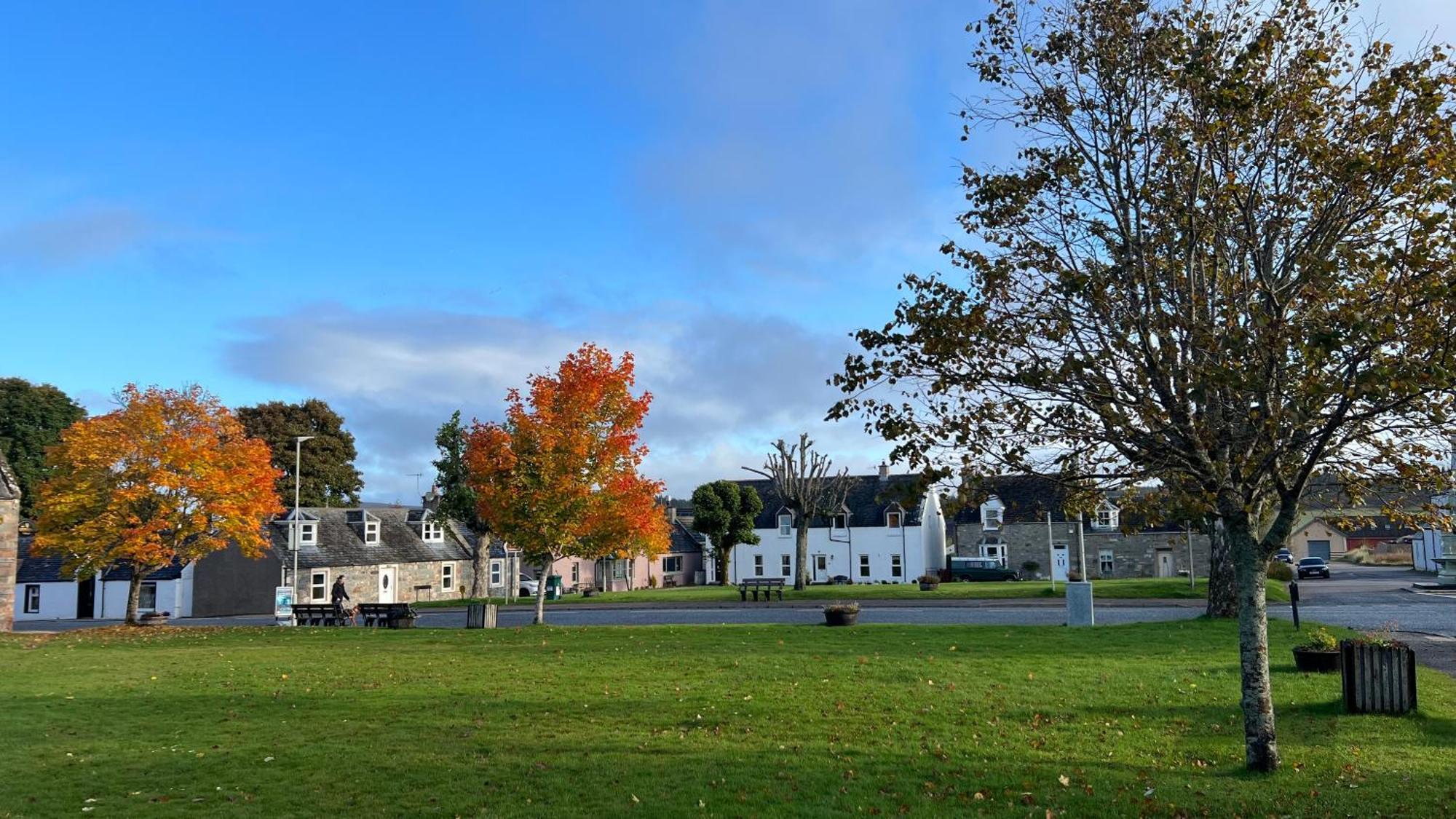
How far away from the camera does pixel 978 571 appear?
65.0m

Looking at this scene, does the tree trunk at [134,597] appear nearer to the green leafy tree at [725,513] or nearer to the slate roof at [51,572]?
the slate roof at [51,572]

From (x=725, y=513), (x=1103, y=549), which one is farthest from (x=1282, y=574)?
(x=725, y=513)

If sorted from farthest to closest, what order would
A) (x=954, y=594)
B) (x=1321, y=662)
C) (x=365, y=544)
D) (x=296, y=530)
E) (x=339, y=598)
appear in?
(x=365, y=544) < (x=954, y=594) < (x=296, y=530) < (x=339, y=598) < (x=1321, y=662)

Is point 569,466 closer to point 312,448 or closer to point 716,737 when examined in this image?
point 716,737

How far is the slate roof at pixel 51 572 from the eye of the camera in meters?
51.5

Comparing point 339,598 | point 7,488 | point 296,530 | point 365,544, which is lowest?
point 339,598

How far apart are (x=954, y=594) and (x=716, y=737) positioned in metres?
37.0

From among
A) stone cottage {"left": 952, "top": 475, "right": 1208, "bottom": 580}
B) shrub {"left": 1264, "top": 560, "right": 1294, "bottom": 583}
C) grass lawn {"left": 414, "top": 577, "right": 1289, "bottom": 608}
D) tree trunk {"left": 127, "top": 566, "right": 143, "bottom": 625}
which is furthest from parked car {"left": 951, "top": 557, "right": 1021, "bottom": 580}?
tree trunk {"left": 127, "top": 566, "right": 143, "bottom": 625}

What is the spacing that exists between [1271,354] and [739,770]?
6872 millimetres

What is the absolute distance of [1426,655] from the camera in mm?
20312

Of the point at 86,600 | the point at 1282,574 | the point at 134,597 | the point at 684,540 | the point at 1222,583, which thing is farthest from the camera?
the point at 684,540

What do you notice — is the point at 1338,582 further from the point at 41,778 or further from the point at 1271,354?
the point at 41,778

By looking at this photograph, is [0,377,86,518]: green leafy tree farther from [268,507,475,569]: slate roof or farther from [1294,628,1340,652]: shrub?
[1294,628,1340,652]: shrub

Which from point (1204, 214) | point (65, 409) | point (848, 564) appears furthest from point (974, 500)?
point (65, 409)
